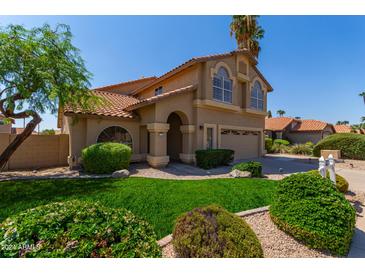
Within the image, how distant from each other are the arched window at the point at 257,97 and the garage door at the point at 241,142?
2658mm

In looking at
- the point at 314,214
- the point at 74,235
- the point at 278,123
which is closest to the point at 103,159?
the point at 74,235

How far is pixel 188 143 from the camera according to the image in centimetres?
1281

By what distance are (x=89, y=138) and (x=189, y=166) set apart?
22.0ft

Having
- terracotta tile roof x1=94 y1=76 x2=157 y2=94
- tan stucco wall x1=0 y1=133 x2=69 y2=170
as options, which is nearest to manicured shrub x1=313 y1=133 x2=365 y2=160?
terracotta tile roof x1=94 y1=76 x2=157 y2=94

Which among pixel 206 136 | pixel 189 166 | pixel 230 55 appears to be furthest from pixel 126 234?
pixel 230 55

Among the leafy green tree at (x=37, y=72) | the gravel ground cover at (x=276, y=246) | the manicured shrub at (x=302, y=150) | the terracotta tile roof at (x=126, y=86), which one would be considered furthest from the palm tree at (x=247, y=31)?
→ the gravel ground cover at (x=276, y=246)

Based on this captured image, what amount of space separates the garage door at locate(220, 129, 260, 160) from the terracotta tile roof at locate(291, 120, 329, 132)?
19761mm

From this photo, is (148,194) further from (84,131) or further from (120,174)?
(84,131)

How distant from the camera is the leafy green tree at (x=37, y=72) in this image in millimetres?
7465

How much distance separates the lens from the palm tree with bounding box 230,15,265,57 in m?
20.8

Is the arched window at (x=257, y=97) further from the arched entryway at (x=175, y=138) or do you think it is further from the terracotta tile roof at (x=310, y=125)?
the terracotta tile roof at (x=310, y=125)

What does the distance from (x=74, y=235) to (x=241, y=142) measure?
15810mm

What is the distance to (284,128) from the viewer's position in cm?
3206

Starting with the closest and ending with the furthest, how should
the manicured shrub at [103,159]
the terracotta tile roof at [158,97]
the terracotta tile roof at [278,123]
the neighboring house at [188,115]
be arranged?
the manicured shrub at [103,159]
the terracotta tile roof at [158,97]
the neighboring house at [188,115]
the terracotta tile roof at [278,123]
